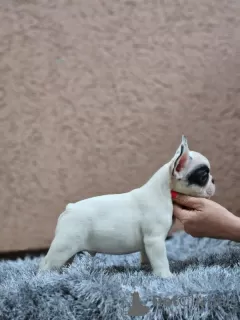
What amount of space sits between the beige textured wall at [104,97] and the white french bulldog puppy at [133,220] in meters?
0.57

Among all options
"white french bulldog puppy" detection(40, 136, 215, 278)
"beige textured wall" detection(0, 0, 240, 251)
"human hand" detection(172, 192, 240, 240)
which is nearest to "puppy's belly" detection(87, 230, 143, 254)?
"white french bulldog puppy" detection(40, 136, 215, 278)

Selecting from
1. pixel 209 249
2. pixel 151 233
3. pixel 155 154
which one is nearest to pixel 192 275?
pixel 151 233

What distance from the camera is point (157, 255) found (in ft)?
2.78

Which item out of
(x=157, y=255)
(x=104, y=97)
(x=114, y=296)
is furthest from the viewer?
(x=104, y=97)

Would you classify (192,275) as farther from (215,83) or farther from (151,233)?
(215,83)

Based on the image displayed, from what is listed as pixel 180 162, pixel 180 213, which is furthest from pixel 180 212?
pixel 180 162

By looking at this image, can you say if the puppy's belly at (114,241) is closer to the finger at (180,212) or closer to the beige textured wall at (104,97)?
the finger at (180,212)

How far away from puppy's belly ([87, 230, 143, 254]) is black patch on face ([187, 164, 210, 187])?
0.49 ft

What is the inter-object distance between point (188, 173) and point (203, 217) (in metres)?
0.09

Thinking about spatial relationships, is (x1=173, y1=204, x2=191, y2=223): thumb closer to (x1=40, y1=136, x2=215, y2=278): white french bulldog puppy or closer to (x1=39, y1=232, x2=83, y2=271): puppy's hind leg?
(x1=40, y1=136, x2=215, y2=278): white french bulldog puppy

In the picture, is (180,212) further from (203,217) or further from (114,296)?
(114,296)

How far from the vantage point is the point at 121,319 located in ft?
2.32

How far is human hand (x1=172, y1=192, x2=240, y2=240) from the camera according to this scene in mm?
891

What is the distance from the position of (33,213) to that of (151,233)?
0.68 m
